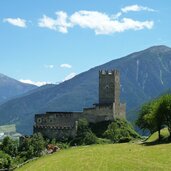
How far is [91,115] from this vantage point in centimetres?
12900

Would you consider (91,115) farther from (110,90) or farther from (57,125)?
(110,90)

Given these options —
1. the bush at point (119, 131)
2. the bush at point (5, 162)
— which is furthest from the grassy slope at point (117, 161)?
the bush at point (119, 131)

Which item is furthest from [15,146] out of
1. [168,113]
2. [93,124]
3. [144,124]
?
[168,113]

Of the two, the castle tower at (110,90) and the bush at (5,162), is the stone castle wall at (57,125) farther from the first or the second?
the bush at (5,162)

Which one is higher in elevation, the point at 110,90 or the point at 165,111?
the point at 110,90

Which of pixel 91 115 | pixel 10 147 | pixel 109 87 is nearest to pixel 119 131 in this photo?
pixel 91 115

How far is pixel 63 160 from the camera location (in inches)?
2586

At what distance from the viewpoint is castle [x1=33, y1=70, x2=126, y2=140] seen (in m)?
129

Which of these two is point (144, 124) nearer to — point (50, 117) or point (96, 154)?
point (50, 117)

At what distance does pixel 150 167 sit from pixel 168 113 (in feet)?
93.5

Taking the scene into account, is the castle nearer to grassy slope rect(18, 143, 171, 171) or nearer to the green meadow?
grassy slope rect(18, 143, 171, 171)

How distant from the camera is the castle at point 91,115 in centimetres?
12875

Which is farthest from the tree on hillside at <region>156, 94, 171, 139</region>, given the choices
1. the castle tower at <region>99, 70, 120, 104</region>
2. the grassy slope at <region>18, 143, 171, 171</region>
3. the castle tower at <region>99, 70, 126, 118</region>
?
the castle tower at <region>99, 70, 120, 104</region>

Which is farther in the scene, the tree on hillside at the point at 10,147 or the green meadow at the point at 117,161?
the tree on hillside at the point at 10,147
